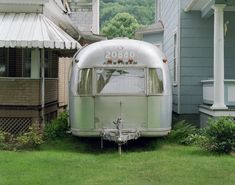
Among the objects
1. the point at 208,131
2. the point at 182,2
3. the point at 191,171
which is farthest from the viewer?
the point at 182,2

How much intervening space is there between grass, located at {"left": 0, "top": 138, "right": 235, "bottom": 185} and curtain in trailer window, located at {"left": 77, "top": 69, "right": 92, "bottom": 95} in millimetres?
1600

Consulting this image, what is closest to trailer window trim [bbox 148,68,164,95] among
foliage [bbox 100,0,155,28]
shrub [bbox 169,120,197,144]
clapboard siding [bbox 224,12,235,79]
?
shrub [bbox 169,120,197,144]

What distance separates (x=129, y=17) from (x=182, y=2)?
195 feet

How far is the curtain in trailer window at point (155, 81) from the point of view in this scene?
1259cm

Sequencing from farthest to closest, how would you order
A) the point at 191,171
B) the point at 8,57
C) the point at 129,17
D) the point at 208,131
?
the point at 129,17, the point at 8,57, the point at 208,131, the point at 191,171

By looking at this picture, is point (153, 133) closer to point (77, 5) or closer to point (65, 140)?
point (65, 140)

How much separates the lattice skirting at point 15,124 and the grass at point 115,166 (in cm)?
156

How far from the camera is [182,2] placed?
1717 centimetres

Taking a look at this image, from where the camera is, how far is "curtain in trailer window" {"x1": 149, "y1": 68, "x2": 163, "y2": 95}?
1259cm

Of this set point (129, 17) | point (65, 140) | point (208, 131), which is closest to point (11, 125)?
point (65, 140)

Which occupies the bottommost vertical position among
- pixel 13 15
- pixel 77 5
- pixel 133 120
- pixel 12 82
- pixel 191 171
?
pixel 191 171

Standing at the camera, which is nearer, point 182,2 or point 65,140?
point 65,140

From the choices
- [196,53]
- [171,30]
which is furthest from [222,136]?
[171,30]

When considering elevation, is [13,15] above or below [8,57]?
above
